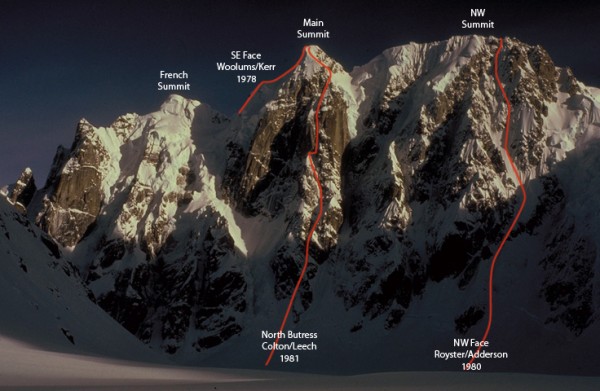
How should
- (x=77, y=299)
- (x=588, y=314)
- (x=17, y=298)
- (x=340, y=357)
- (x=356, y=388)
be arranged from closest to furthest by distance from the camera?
(x=356, y=388) → (x=17, y=298) → (x=77, y=299) → (x=588, y=314) → (x=340, y=357)

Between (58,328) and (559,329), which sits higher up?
(58,328)

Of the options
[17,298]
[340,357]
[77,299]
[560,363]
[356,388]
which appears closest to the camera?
[356,388]

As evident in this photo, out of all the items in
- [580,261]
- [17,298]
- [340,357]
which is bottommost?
[340,357]

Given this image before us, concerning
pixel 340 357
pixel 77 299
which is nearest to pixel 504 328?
pixel 340 357

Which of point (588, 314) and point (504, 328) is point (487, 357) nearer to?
point (504, 328)

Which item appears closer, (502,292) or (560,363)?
(560,363)

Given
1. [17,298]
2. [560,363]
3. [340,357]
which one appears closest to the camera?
[17,298]

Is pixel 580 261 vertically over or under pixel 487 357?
over

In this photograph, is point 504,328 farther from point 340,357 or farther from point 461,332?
point 340,357

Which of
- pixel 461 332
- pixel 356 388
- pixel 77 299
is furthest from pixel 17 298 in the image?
pixel 461 332
